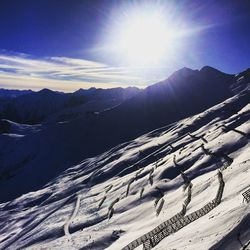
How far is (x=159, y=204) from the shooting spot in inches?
2798

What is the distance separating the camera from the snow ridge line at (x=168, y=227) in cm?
4750

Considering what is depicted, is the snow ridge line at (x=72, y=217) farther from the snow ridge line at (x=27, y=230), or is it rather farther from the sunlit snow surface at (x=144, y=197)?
the snow ridge line at (x=27, y=230)

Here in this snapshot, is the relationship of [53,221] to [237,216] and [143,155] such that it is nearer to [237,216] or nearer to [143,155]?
[143,155]

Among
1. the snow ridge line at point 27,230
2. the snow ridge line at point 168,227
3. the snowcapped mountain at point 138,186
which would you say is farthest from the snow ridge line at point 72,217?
the snow ridge line at point 168,227

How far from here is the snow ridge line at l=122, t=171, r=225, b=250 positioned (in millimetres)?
47500

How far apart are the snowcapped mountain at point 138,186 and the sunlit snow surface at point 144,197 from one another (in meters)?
0.23

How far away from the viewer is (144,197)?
267 feet

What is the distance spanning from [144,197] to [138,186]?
12044mm

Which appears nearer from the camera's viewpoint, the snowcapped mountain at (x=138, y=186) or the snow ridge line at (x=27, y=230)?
the snowcapped mountain at (x=138, y=186)

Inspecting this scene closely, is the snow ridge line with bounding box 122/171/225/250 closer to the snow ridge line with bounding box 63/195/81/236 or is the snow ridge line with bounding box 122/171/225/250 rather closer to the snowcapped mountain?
the snowcapped mountain

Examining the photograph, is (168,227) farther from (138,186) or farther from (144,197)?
(138,186)

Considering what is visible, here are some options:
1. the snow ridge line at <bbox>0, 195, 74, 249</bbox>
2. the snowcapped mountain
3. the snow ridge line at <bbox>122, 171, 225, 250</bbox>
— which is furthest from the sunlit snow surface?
the snow ridge line at <bbox>122, 171, 225, 250</bbox>

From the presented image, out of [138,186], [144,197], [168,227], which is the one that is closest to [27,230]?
[138,186]

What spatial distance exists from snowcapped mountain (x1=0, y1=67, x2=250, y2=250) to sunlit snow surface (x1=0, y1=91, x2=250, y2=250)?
231 millimetres
